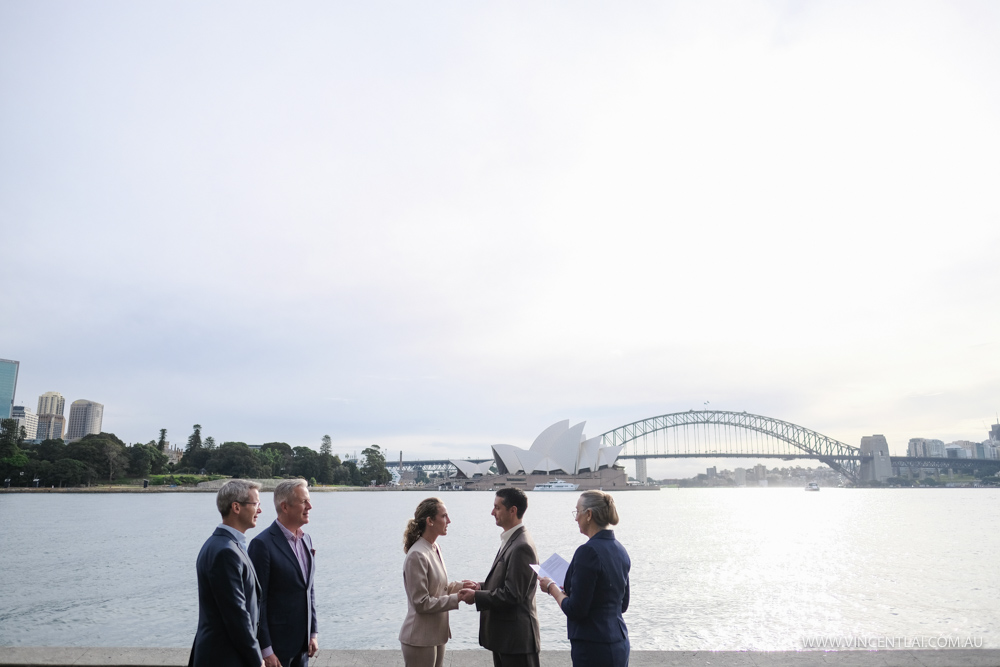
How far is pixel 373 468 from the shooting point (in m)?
120

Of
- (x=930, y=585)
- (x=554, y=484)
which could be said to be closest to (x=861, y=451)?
(x=554, y=484)

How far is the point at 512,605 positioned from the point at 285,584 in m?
1.33

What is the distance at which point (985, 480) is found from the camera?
124750 mm

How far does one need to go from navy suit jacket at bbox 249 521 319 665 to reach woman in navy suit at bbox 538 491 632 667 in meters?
1.53

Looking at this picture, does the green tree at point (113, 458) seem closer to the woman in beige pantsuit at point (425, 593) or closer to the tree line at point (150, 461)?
the tree line at point (150, 461)

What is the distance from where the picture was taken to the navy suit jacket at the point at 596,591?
137 inches

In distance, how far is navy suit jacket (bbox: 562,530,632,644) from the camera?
3.48 meters

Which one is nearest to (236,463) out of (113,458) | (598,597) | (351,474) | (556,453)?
(113,458)

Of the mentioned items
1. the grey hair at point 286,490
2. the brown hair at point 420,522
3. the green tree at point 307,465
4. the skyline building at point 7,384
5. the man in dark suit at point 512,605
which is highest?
the skyline building at point 7,384

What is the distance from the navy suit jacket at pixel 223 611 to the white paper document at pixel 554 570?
1553mm

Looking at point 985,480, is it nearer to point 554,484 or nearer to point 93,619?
point 554,484

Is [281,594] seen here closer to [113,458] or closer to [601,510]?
[601,510]

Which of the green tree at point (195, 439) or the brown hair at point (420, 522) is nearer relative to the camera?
the brown hair at point (420, 522)

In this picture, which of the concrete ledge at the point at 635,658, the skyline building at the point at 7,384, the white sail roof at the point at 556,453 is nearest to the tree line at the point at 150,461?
the white sail roof at the point at 556,453
